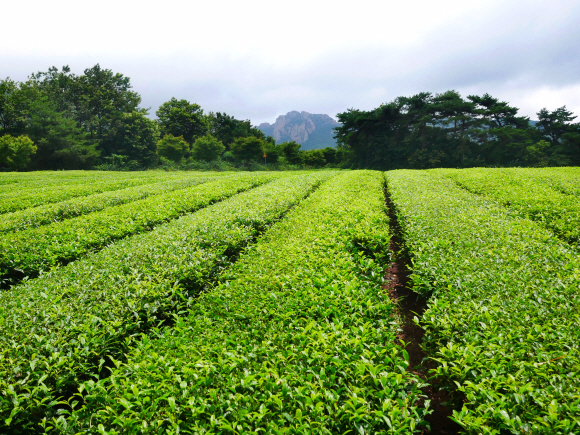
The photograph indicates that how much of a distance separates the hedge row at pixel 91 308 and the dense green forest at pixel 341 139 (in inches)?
1603

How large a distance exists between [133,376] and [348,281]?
2859 mm

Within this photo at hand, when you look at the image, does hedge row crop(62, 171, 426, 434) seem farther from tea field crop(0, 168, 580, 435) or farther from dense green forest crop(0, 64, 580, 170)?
dense green forest crop(0, 64, 580, 170)

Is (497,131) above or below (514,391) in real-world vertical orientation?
above

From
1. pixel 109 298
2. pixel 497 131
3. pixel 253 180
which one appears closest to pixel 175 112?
pixel 253 180

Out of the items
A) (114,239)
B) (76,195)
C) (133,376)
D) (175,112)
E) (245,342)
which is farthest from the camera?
(175,112)

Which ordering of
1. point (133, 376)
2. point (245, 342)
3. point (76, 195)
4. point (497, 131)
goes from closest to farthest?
point (133, 376)
point (245, 342)
point (76, 195)
point (497, 131)

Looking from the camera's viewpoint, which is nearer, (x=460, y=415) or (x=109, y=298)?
(x=460, y=415)

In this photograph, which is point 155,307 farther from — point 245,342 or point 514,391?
point 514,391

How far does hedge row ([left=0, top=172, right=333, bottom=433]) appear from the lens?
267cm

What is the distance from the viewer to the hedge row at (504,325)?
205 cm

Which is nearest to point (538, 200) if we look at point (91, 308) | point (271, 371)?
point (271, 371)

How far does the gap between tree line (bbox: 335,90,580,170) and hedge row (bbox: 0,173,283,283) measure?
134 ft

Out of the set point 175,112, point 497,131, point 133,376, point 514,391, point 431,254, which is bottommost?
point 133,376

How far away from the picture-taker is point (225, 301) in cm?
387
